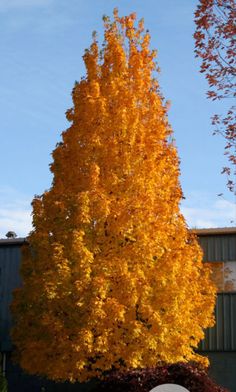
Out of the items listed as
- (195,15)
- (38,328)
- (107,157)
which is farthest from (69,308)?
(195,15)

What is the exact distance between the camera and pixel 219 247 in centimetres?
2675

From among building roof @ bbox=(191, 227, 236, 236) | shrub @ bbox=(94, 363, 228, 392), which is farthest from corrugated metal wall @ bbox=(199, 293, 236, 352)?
shrub @ bbox=(94, 363, 228, 392)

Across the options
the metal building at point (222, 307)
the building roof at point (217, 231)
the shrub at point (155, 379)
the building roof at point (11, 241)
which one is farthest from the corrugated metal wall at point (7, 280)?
the shrub at point (155, 379)

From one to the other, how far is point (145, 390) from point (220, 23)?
9900 mm

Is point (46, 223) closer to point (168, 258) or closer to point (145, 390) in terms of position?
point (168, 258)

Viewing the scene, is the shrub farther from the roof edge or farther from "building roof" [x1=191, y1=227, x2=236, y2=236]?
the roof edge

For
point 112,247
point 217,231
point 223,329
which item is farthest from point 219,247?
point 112,247

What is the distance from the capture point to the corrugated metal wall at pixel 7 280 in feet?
93.5

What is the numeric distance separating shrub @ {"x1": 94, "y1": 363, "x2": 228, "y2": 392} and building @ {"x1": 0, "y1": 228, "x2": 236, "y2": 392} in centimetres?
498

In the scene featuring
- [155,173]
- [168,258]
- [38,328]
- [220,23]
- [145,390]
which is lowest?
[145,390]

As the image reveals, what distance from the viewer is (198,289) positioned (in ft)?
74.9

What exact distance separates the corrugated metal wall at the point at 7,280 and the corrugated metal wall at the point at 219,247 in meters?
7.31

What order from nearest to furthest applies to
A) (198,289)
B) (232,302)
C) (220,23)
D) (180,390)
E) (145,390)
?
(180,390)
(220,23)
(145,390)
(198,289)
(232,302)

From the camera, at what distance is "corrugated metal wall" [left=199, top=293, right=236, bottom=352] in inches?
1016
